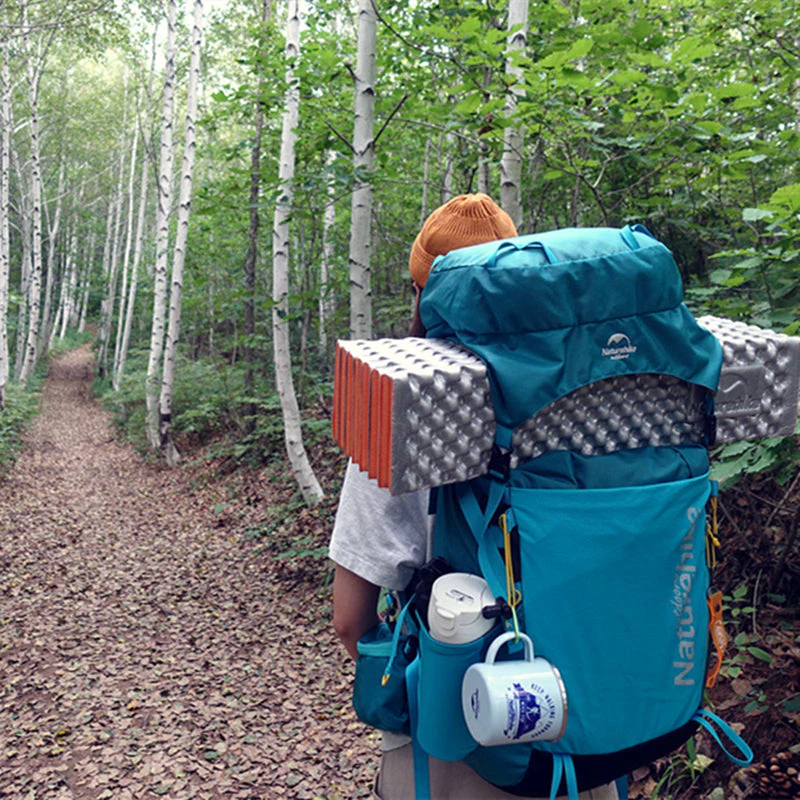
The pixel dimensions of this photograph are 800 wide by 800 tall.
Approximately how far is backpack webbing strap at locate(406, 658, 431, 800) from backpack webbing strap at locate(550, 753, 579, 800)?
0.30m

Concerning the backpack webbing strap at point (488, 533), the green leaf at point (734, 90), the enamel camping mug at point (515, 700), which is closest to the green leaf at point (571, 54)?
the green leaf at point (734, 90)

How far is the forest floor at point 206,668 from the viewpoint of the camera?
3.01 metres

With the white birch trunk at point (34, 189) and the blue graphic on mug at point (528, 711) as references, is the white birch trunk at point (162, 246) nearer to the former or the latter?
the white birch trunk at point (34, 189)

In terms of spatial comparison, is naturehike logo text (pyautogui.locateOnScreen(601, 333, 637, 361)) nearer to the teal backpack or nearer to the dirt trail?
the teal backpack

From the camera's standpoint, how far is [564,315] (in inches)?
45.3

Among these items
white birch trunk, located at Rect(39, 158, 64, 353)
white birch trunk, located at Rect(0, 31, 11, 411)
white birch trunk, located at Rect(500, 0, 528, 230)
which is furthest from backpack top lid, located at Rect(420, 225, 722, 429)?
white birch trunk, located at Rect(39, 158, 64, 353)

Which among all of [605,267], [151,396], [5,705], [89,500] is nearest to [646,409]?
[605,267]

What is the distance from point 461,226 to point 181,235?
11.3 meters

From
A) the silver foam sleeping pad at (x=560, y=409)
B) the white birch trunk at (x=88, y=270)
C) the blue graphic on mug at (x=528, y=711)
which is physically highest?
the silver foam sleeping pad at (x=560, y=409)

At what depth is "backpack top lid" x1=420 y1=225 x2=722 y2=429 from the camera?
1133 mm

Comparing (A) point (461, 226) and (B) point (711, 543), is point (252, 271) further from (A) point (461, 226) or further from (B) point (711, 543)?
(B) point (711, 543)

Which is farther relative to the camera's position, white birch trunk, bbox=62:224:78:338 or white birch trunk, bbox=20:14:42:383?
white birch trunk, bbox=62:224:78:338

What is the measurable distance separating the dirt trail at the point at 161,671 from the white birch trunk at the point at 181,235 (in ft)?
11.8

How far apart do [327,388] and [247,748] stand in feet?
23.1
